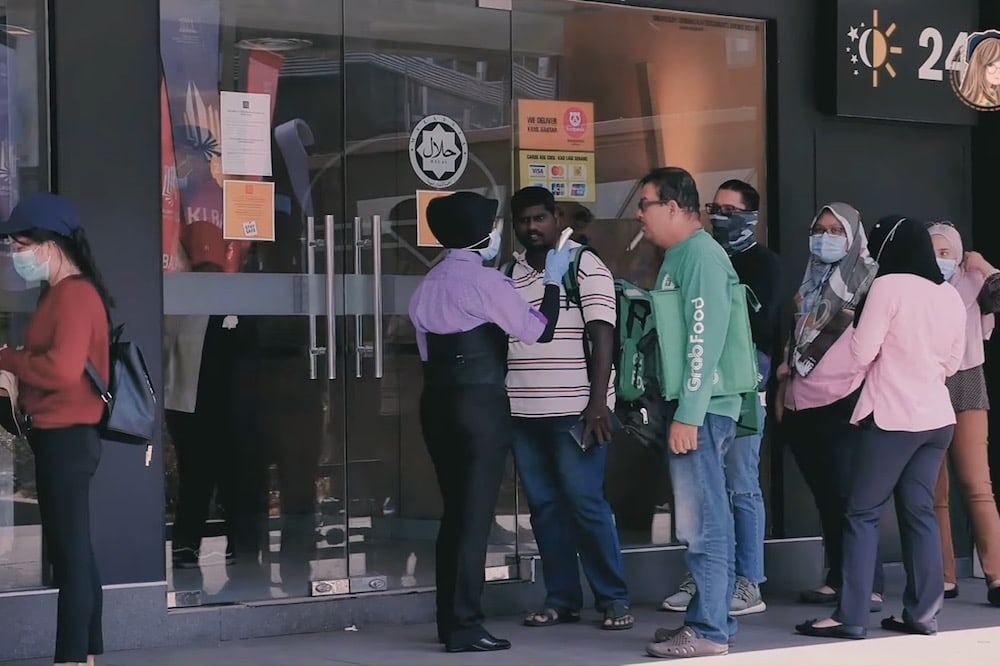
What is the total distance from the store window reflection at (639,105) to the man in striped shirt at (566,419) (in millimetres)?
805

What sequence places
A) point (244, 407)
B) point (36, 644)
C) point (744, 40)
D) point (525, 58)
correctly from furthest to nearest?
point (744, 40) < point (525, 58) < point (244, 407) < point (36, 644)

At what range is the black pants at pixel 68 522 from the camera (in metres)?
5.69

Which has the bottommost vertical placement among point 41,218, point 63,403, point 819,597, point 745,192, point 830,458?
point 819,597

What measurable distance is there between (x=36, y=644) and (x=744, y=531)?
3323 millimetres

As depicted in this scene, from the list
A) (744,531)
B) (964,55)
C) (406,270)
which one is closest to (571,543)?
(744,531)

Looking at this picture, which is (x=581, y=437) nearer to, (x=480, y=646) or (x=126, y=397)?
(x=480, y=646)

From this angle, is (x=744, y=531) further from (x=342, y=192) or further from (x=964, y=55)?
(x=964, y=55)

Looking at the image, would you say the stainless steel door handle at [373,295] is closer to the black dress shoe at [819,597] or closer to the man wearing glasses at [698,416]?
the man wearing glasses at [698,416]

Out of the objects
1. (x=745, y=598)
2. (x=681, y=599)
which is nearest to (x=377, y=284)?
(x=681, y=599)

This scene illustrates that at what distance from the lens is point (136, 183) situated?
668 centimetres

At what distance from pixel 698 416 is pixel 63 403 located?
8.08 ft

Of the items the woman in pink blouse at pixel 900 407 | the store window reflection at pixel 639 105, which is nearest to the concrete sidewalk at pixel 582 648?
the woman in pink blouse at pixel 900 407

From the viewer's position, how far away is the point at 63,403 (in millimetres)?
5688

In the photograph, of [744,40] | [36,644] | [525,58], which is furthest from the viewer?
[744,40]
